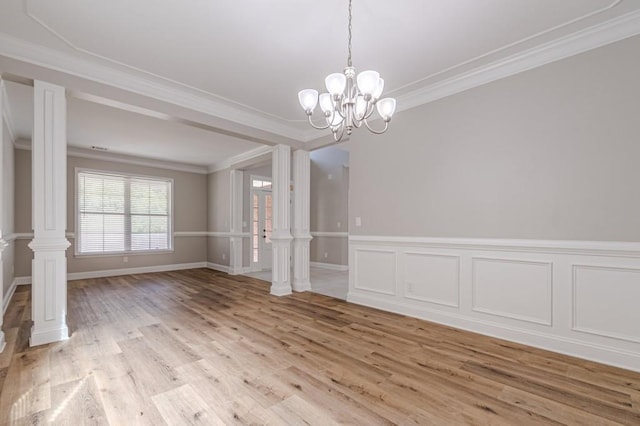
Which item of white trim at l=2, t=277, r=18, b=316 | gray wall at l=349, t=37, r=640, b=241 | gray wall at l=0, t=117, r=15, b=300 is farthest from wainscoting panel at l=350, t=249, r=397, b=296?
white trim at l=2, t=277, r=18, b=316

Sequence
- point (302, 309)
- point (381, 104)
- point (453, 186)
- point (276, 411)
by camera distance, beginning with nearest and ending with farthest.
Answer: point (276, 411)
point (381, 104)
point (453, 186)
point (302, 309)

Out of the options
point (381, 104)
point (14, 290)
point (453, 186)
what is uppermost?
point (381, 104)

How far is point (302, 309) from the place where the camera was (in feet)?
12.9

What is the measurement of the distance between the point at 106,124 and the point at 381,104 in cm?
446

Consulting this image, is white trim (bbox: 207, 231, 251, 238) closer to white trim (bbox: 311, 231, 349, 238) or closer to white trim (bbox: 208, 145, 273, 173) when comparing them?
white trim (bbox: 208, 145, 273, 173)

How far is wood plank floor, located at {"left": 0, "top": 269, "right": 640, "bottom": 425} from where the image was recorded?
1.77m

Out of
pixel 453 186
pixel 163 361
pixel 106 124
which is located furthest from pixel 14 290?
pixel 453 186

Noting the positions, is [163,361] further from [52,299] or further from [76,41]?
[76,41]

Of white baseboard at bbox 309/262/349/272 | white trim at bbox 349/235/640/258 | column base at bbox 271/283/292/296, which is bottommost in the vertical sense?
white baseboard at bbox 309/262/349/272

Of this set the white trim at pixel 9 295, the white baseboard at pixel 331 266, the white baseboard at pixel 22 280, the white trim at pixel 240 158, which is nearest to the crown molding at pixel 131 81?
the white trim at pixel 240 158

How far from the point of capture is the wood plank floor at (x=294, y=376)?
1.77 m

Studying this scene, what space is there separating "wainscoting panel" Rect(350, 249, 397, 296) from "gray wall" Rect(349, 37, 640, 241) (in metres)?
0.33

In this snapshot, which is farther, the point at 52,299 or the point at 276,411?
the point at 52,299

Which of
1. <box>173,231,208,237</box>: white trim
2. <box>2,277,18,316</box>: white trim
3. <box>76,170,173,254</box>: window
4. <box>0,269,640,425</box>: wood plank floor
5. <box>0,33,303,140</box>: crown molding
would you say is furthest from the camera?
<box>173,231,208,237</box>: white trim
